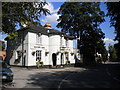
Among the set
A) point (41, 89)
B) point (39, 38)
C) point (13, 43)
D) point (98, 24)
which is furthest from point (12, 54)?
point (98, 24)

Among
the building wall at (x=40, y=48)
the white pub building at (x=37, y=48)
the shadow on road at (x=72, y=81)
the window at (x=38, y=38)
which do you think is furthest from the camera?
the window at (x=38, y=38)

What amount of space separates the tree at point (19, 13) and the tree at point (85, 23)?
95.2ft

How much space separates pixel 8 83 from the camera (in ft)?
30.7

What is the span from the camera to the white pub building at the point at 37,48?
22138 millimetres

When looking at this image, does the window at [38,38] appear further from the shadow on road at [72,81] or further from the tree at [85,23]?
the tree at [85,23]

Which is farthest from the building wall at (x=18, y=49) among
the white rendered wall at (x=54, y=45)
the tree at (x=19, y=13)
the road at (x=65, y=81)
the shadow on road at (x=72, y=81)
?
the tree at (x=19, y=13)

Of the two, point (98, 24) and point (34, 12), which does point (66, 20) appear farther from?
point (34, 12)

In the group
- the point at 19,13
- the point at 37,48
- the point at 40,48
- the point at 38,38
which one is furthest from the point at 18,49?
the point at 19,13

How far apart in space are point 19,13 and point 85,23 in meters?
30.4

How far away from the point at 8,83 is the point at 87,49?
29685mm

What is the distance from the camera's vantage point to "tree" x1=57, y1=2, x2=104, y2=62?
3556 centimetres

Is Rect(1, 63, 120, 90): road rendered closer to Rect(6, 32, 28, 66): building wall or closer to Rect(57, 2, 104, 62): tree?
Rect(6, 32, 28, 66): building wall

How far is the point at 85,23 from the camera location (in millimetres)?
35062

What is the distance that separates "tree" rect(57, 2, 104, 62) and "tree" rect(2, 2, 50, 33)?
29015 mm
